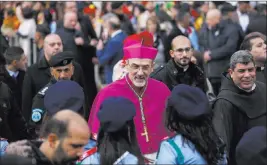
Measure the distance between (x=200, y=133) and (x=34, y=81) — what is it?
468 cm

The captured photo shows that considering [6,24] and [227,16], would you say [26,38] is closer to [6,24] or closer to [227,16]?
[6,24]

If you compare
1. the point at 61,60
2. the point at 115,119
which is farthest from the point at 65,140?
the point at 61,60

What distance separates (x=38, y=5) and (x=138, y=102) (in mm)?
14838

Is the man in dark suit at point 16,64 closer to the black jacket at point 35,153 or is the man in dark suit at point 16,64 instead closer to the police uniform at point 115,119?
the police uniform at point 115,119

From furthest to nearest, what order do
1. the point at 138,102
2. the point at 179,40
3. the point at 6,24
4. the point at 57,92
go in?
the point at 6,24 → the point at 179,40 → the point at 138,102 → the point at 57,92

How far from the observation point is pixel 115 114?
5.50m

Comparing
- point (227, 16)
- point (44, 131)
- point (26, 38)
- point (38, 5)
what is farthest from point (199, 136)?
point (38, 5)

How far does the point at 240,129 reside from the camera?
780 centimetres

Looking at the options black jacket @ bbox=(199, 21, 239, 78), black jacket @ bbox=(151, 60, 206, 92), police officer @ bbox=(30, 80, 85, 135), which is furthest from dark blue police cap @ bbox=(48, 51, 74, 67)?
black jacket @ bbox=(199, 21, 239, 78)

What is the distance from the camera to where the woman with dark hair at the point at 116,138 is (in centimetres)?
545

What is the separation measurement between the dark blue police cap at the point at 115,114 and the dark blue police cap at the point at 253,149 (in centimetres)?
84

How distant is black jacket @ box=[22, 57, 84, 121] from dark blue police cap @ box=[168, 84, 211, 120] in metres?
4.12

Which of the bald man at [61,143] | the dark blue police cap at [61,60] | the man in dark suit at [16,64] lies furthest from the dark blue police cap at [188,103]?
the man in dark suit at [16,64]

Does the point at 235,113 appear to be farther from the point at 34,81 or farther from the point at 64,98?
the point at 34,81
